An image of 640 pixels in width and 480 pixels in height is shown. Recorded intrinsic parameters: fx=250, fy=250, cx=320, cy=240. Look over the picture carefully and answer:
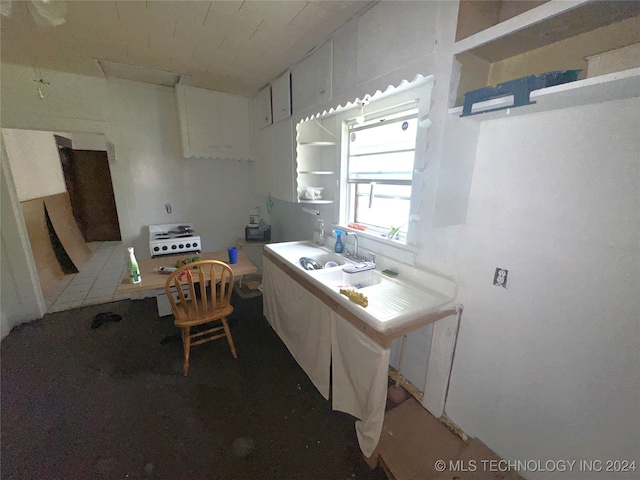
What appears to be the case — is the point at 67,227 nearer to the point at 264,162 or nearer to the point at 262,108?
the point at 264,162

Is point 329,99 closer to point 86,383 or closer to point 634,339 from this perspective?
point 634,339

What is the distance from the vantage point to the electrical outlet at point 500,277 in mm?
1188

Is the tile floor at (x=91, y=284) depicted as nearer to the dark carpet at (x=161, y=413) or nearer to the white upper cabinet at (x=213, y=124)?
the dark carpet at (x=161, y=413)

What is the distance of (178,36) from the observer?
183 centimetres

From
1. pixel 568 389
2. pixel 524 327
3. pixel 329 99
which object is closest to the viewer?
pixel 568 389

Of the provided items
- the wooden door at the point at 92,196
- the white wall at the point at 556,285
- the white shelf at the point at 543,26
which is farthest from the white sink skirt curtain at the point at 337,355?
the wooden door at the point at 92,196

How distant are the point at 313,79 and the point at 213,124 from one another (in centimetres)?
160

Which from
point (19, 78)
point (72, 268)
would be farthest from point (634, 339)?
point (72, 268)

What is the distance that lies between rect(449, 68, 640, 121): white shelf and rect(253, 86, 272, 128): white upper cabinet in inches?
90.1

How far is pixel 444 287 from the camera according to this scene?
4.67 ft

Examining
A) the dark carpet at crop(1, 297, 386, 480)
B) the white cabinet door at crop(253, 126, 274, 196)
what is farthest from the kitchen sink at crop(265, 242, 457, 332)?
the white cabinet door at crop(253, 126, 274, 196)

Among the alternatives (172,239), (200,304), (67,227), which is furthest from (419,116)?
(67,227)

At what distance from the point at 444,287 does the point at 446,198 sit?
515 millimetres

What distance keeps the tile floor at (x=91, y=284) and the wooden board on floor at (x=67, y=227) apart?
0.48ft
